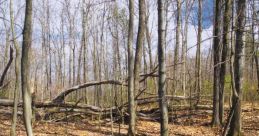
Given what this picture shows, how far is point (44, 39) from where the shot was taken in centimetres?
4059

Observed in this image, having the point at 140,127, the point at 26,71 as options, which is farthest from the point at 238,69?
the point at 26,71

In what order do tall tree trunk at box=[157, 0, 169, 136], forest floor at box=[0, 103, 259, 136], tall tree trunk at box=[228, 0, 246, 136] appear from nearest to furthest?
Answer: tall tree trunk at box=[157, 0, 169, 136]
tall tree trunk at box=[228, 0, 246, 136]
forest floor at box=[0, 103, 259, 136]

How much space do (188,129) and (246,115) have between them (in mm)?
3836

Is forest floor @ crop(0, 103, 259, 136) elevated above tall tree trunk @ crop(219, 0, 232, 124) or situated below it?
below

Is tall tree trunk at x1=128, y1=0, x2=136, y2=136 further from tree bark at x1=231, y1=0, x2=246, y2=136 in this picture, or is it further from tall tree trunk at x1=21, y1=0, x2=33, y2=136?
tall tree trunk at x1=21, y1=0, x2=33, y2=136

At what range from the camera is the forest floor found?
501 inches

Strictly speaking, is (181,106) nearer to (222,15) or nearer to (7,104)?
(222,15)

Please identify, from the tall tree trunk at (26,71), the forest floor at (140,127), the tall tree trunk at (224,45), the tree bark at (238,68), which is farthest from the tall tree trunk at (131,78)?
the tall tree trunk at (26,71)

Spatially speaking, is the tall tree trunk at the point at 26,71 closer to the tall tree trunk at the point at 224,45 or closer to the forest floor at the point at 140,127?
the forest floor at the point at 140,127

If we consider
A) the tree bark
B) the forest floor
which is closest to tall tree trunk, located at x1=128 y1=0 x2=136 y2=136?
the forest floor

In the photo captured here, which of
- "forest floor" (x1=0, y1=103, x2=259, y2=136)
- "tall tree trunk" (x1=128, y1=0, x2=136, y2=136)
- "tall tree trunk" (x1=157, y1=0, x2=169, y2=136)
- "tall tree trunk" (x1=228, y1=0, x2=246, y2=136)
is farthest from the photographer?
"forest floor" (x1=0, y1=103, x2=259, y2=136)

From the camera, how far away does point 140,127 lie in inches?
544

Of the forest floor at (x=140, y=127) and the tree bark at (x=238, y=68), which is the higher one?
the tree bark at (x=238, y=68)

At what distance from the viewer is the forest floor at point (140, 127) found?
12734 mm
